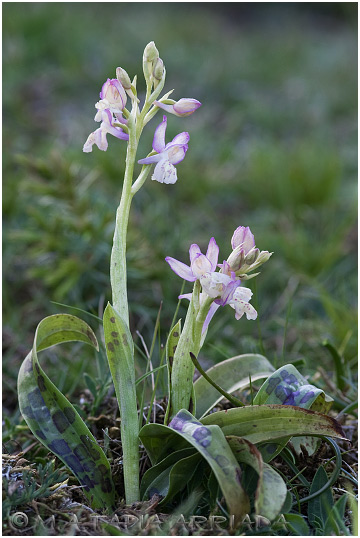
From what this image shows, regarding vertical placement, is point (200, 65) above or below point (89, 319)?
above

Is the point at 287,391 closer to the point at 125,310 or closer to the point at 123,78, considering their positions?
the point at 125,310

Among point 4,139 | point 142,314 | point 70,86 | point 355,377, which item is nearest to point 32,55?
point 70,86

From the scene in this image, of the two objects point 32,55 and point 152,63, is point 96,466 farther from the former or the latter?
point 32,55

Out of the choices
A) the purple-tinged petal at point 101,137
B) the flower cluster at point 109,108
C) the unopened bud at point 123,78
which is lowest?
the purple-tinged petal at point 101,137

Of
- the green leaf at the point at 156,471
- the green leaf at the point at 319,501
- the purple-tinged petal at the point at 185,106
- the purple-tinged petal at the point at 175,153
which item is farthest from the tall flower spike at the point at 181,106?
the green leaf at the point at 319,501

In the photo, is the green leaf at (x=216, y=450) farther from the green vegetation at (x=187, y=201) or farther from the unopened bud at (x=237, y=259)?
the unopened bud at (x=237, y=259)

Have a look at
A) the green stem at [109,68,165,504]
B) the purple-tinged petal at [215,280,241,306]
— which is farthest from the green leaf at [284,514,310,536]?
the purple-tinged petal at [215,280,241,306]

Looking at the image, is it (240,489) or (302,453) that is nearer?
(240,489)
